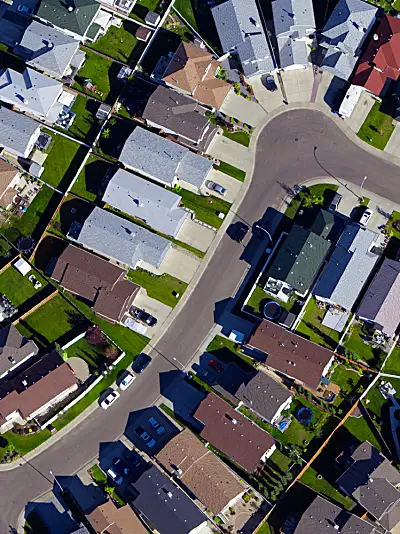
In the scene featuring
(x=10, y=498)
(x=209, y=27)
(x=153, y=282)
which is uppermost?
Answer: (x=209, y=27)

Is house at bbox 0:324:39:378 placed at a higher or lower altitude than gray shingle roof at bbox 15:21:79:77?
lower

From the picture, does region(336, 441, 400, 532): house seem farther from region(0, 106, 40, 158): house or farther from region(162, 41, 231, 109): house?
region(0, 106, 40, 158): house

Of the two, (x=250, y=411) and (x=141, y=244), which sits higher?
(x=141, y=244)

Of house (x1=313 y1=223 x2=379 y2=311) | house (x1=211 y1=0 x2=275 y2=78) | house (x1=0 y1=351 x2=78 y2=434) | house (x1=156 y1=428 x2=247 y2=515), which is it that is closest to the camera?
house (x1=156 y1=428 x2=247 y2=515)

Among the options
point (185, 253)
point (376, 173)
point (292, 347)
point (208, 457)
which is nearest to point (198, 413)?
point (208, 457)

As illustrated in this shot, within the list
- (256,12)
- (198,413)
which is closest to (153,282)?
(198,413)

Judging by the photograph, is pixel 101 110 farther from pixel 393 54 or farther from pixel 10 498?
pixel 10 498

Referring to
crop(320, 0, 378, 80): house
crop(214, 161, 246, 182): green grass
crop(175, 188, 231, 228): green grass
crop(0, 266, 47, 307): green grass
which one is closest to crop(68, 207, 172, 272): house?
crop(175, 188, 231, 228): green grass

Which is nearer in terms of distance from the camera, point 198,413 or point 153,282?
point 198,413
